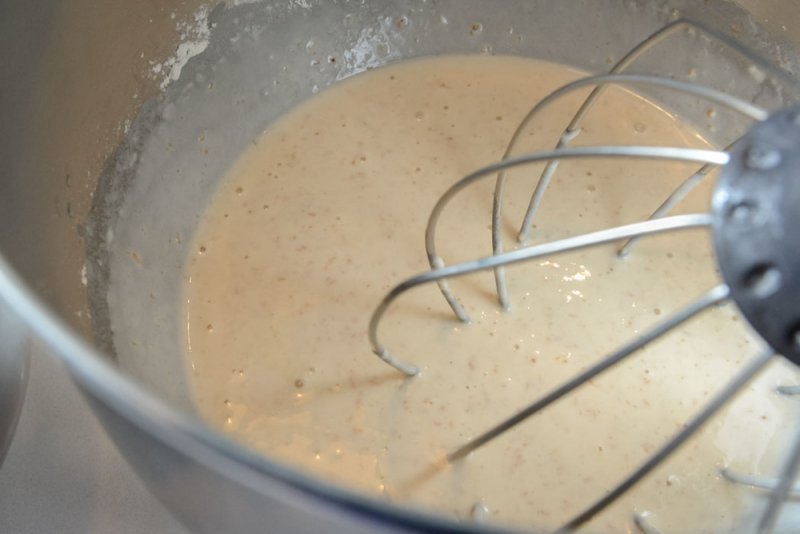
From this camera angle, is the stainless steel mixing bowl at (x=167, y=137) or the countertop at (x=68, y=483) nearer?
the stainless steel mixing bowl at (x=167, y=137)

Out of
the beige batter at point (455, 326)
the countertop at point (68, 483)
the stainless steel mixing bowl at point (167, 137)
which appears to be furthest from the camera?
the beige batter at point (455, 326)

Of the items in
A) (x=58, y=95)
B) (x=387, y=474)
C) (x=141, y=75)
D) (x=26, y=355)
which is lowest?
(x=387, y=474)

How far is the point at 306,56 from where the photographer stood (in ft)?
3.49

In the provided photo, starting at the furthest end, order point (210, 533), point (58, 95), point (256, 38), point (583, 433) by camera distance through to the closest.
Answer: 1. point (256, 38)
2. point (583, 433)
3. point (58, 95)
4. point (210, 533)

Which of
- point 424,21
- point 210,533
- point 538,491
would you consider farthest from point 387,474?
point 424,21

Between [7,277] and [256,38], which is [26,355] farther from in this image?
[256,38]

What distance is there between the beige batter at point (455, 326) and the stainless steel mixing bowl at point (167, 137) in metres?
0.05

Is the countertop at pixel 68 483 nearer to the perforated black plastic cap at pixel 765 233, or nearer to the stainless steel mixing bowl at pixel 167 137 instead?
the stainless steel mixing bowl at pixel 167 137

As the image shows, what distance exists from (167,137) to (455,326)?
0.40 meters

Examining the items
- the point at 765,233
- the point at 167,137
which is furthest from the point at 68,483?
the point at 765,233

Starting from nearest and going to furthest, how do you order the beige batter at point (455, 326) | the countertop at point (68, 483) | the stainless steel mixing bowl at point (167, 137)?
the stainless steel mixing bowl at point (167, 137), the countertop at point (68, 483), the beige batter at point (455, 326)

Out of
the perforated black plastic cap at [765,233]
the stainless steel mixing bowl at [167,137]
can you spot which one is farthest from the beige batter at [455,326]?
the perforated black plastic cap at [765,233]

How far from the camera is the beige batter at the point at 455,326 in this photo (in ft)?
2.68

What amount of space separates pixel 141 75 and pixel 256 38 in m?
0.17
